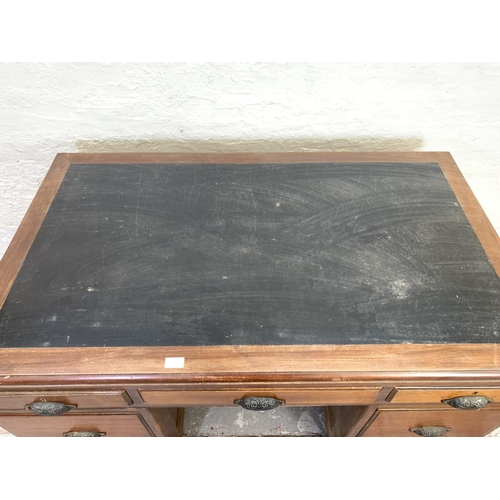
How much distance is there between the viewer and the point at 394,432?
902 mm

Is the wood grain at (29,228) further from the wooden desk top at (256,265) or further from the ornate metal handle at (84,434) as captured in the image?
the ornate metal handle at (84,434)

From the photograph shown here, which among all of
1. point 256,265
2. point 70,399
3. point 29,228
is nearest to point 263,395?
point 256,265

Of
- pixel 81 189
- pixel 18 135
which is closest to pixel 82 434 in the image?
pixel 81 189

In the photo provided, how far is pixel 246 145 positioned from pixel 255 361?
2.16 feet

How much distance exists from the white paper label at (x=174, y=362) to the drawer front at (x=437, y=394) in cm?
39

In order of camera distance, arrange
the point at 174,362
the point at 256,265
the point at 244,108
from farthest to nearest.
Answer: the point at 244,108 < the point at 256,265 < the point at 174,362

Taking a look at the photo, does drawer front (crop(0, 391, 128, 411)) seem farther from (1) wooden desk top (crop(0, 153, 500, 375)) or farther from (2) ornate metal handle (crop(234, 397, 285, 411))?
(2) ornate metal handle (crop(234, 397, 285, 411))

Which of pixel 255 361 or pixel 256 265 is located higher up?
pixel 256 265

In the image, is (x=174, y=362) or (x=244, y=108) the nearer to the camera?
(x=174, y=362)

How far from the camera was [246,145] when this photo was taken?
3.60 feet

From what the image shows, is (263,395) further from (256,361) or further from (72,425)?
(72,425)

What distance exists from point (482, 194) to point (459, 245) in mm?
560

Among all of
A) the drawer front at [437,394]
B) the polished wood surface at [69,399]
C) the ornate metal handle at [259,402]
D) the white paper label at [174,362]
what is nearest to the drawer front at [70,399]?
the polished wood surface at [69,399]

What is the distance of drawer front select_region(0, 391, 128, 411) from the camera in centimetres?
70
